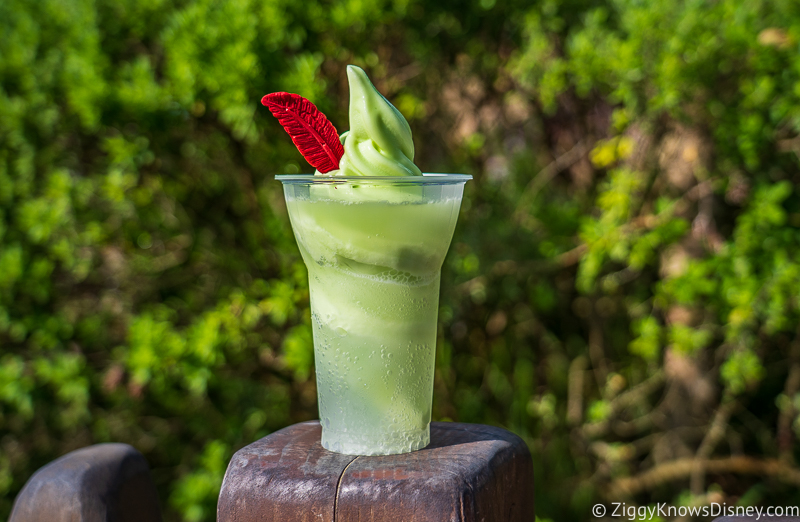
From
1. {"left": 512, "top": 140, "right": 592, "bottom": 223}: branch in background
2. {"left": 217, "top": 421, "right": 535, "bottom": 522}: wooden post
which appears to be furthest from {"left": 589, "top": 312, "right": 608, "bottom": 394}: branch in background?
{"left": 217, "top": 421, "right": 535, "bottom": 522}: wooden post

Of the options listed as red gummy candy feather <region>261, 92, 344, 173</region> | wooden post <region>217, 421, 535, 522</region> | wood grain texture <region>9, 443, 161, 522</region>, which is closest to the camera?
wooden post <region>217, 421, 535, 522</region>

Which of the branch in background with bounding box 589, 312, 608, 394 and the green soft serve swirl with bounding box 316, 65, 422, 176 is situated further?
the branch in background with bounding box 589, 312, 608, 394

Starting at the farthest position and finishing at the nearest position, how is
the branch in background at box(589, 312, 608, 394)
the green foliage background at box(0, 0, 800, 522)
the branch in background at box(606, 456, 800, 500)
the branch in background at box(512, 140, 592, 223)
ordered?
the branch in background at box(589, 312, 608, 394), the branch in background at box(512, 140, 592, 223), the branch in background at box(606, 456, 800, 500), the green foliage background at box(0, 0, 800, 522)

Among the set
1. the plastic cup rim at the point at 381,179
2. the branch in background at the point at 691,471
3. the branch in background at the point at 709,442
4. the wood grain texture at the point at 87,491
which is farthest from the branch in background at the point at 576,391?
the plastic cup rim at the point at 381,179

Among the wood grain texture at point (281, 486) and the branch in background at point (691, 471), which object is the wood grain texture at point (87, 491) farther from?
the branch in background at point (691, 471)

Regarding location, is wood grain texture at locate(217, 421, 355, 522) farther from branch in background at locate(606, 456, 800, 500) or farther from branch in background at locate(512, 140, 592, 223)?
branch in background at locate(606, 456, 800, 500)

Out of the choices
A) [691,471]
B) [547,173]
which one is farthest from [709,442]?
[547,173]
